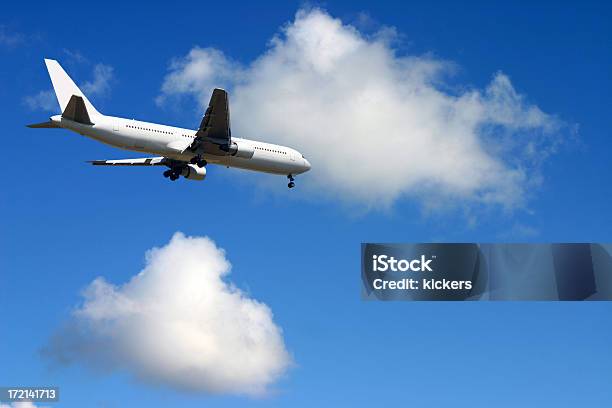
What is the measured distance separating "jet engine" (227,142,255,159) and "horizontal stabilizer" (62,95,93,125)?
40.1ft

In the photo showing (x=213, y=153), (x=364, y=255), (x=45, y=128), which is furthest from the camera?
(x=213, y=153)

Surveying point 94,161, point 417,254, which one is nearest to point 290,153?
point 94,161

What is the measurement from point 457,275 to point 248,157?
35524mm

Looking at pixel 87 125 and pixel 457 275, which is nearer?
pixel 457 275

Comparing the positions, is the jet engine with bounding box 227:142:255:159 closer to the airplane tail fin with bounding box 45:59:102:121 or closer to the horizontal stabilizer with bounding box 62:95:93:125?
the horizontal stabilizer with bounding box 62:95:93:125

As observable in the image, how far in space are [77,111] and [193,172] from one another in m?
15.6

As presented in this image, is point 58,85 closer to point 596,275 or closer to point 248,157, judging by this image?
point 248,157

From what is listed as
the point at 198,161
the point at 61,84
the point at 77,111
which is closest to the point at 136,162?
the point at 198,161

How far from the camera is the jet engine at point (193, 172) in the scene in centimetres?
7912

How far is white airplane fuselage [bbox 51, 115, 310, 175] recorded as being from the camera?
6775cm

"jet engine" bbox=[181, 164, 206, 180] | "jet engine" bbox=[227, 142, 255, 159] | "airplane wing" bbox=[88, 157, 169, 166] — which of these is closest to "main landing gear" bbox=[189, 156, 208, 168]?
"jet engine" bbox=[227, 142, 255, 159]

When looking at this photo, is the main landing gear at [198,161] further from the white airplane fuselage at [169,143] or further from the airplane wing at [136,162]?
the airplane wing at [136,162]

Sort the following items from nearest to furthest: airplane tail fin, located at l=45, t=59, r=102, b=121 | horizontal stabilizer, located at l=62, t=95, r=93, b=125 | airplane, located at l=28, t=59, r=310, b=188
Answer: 1. horizontal stabilizer, located at l=62, t=95, r=93, b=125
2. airplane, located at l=28, t=59, r=310, b=188
3. airplane tail fin, located at l=45, t=59, r=102, b=121

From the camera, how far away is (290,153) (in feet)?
260
